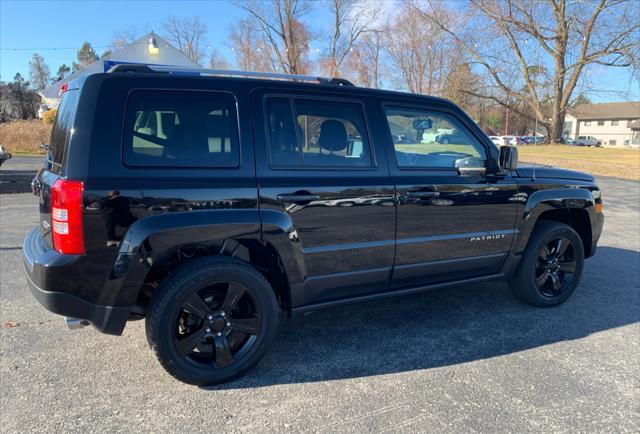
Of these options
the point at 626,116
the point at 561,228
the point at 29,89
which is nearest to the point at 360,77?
the point at 561,228

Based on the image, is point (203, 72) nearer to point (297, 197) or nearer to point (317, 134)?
point (317, 134)

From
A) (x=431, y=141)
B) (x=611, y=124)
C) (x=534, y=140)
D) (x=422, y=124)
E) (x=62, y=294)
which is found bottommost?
(x=62, y=294)

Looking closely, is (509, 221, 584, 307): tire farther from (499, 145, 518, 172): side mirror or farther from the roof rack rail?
the roof rack rail

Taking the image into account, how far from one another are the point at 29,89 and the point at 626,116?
338 feet

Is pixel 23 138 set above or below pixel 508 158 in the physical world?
above

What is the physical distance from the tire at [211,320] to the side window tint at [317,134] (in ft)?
2.72

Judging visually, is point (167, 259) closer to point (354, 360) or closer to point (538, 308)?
point (354, 360)

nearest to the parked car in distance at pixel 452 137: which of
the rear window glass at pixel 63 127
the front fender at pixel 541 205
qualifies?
the front fender at pixel 541 205

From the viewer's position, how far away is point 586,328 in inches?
147

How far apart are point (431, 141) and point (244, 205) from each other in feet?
5.74

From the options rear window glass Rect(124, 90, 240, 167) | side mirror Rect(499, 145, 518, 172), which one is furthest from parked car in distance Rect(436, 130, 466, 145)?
rear window glass Rect(124, 90, 240, 167)

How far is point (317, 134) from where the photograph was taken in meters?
3.13

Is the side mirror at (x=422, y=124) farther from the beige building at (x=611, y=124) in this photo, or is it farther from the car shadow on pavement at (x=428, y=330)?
the beige building at (x=611, y=124)

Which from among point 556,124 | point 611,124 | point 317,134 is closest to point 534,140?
point 556,124
